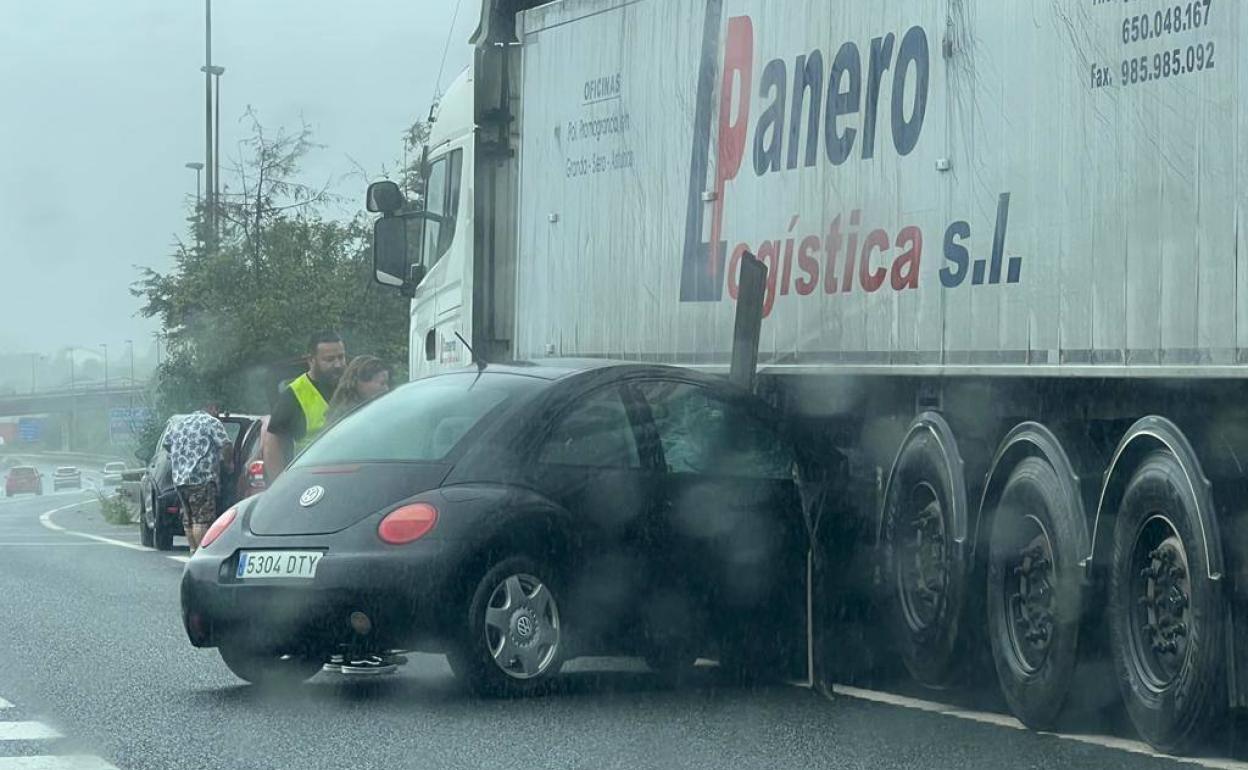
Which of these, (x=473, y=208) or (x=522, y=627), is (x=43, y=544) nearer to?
(x=473, y=208)

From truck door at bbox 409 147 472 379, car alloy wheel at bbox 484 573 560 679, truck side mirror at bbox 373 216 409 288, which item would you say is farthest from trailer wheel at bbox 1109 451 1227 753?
truck side mirror at bbox 373 216 409 288

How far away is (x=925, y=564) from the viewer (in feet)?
31.4

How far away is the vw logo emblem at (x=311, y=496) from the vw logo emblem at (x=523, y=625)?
964 mm

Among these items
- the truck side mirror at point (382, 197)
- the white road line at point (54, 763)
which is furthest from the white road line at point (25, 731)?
the truck side mirror at point (382, 197)

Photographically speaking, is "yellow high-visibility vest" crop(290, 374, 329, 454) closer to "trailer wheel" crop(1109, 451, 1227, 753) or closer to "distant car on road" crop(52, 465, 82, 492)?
"trailer wheel" crop(1109, 451, 1227, 753)

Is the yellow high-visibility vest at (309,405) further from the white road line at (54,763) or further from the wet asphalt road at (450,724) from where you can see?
the white road line at (54,763)

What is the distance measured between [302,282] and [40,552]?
20832mm

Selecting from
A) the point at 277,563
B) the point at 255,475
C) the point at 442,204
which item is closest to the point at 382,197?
the point at 442,204

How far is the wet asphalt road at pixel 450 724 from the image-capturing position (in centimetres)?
753

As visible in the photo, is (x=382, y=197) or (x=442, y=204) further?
(x=382, y=197)

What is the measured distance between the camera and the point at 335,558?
892 centimetres

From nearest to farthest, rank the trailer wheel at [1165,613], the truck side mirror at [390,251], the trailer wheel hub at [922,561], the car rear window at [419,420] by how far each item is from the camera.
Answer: the trailer wheel at [1165,613], the trailer wheel hub at [922,561], the car rear window at [419,420], the truck side mirror at [390,251]

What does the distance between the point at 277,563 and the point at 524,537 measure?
0.98 metres

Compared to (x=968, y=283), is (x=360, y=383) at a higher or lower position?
lower
